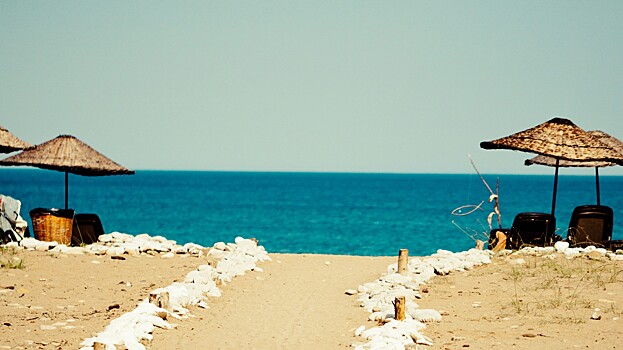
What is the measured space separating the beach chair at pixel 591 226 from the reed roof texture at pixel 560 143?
1.07m

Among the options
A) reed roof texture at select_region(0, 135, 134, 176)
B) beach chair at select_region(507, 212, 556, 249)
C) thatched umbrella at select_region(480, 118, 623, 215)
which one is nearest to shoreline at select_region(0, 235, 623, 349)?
beach chair at select_region(507, 212, 556, 249)

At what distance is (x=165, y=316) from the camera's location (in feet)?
33.4

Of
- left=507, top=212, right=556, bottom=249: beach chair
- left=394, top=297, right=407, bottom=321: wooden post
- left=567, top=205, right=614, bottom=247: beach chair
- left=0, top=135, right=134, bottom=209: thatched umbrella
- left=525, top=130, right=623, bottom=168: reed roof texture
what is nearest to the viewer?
left=394, top=297, right=407, bottom=321: wooden post

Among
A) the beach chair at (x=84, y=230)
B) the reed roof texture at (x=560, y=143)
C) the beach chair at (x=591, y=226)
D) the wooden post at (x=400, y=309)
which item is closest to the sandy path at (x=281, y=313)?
the wooden post at (x=400, y=309)

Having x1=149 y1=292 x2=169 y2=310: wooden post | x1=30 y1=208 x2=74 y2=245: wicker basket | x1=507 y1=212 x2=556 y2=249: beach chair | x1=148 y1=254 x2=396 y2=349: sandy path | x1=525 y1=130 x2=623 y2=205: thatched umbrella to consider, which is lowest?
x1=148 y1=254 x2=396 y2=349: sandy path

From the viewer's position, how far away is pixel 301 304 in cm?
1235

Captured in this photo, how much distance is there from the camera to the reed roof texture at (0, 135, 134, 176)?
17703 mm

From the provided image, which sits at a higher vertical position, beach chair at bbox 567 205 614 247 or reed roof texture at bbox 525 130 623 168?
reed roof texture at bbox 525 130 623 168

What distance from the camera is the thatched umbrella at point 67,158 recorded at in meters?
17.7

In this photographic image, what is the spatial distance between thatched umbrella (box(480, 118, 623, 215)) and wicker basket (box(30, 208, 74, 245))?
31.0ft

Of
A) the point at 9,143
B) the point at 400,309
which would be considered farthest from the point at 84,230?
the point at 400,309

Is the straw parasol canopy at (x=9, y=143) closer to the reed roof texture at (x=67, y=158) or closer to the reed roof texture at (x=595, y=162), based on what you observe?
the reed roof texture at (x=67, y=158)

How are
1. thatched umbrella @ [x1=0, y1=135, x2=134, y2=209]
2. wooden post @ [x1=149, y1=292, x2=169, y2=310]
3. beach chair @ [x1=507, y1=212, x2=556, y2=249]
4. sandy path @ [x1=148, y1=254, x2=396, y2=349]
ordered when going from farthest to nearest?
thatched umbrella @ [x1=0, y1=135, x2=134, y2=209]
beach chair @ [x1=507, y1=212, x2=556, y2=249]
wooden post @ [x1=149, y1=292, x2=169, y2=310]
sandy path @ [x1=148, y1=254, x2=396, y2=349]

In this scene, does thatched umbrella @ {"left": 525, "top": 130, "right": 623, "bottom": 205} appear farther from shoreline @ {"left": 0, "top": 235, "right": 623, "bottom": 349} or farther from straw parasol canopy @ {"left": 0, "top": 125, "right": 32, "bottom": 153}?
straw parasol canopy @ {"left": 0, "top": 125, "right": 32, "bottom": 153}
